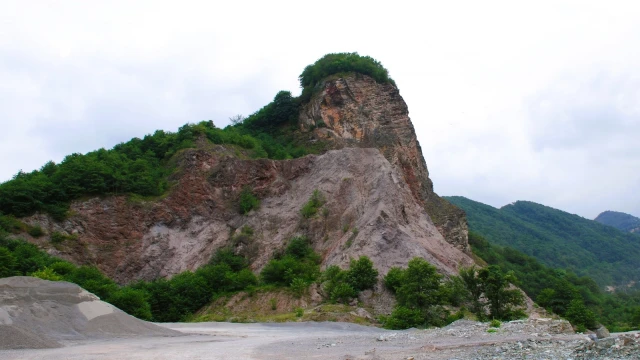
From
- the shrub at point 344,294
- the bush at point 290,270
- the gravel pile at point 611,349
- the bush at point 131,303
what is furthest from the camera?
the bush at point 290,270

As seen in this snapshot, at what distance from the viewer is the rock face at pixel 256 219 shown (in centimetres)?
3306

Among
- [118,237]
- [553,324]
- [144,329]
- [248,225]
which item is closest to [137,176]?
[118,237]

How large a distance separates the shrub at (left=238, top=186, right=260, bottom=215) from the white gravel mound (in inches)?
835

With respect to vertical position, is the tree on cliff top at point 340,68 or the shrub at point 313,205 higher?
the tree on cliff top at point 340,68

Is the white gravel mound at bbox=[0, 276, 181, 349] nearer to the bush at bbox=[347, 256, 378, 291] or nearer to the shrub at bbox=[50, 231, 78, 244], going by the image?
the bush at bbox=[347, 256, 378, 291]

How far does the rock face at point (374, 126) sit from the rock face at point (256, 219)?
4.49 metres

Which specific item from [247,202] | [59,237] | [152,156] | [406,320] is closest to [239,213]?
[247,202]

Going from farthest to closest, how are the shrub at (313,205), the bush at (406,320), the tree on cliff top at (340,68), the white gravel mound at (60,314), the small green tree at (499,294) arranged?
the tree on cliff top at (340,68), the shrub at (313,205), the small green tree at (499,294), the bush at (406,320), the white gravel mound at (60,314)

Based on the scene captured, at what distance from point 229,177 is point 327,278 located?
15.9 meters

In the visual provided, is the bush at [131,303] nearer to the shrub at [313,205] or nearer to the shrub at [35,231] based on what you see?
the shrub at [35,231]

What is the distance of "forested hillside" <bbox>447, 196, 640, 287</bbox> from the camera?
3654 inches

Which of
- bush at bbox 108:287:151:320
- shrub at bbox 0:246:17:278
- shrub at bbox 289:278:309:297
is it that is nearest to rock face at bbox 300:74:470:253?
shrub at bbox 289:278:309:297

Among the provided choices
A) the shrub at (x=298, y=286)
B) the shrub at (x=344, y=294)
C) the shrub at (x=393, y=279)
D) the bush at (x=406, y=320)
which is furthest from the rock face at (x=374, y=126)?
the bush at (x=406, y=320)

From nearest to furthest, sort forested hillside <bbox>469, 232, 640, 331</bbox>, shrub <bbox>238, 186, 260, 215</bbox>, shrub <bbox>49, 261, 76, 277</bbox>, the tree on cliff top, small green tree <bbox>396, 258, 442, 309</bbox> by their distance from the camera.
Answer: small green tree <bbox>396, 258, 442, 309</bbox>
shrub <bbox>49, 261, 76, 277</bbox>
forested hillside <bbox>469, 232, 640, 331</bbox>
shrub <bbox>238, 186, 260, 215</bbox>
the tree on cliff top
